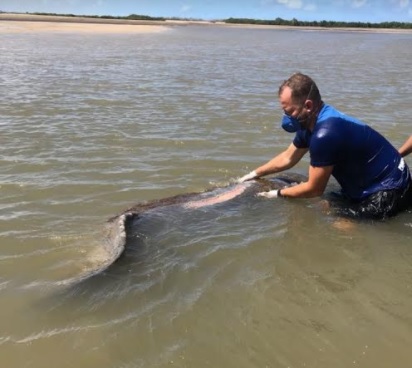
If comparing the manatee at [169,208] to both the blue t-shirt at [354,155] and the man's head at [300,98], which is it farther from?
the man's head at [300,98]

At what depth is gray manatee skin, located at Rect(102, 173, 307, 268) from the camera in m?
4.40

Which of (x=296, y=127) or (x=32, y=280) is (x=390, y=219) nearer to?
(x=296, y=127)

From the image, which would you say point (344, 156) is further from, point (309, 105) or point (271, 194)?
point (271, 194)

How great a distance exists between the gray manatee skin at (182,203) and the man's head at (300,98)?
1.25 m

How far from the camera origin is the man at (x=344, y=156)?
460 centimetres

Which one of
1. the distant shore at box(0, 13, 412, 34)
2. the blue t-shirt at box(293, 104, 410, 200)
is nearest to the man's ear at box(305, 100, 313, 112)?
the blue t-shirt at box(293, 104, 410, 200)

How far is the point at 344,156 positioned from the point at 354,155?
114 mm

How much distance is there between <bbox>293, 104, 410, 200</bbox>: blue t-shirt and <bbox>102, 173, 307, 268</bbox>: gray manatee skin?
80 centimetres

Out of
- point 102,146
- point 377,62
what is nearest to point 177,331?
point 102,146

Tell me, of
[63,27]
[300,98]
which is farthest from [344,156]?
[63,27]

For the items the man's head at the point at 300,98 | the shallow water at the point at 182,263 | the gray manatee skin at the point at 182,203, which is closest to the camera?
the shallow water at the point at 182,263

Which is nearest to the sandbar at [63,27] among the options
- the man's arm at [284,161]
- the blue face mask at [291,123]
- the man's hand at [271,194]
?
the man's arm at [284,161]

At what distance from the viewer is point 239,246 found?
4590mm

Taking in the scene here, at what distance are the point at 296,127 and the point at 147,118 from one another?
5.25 m
